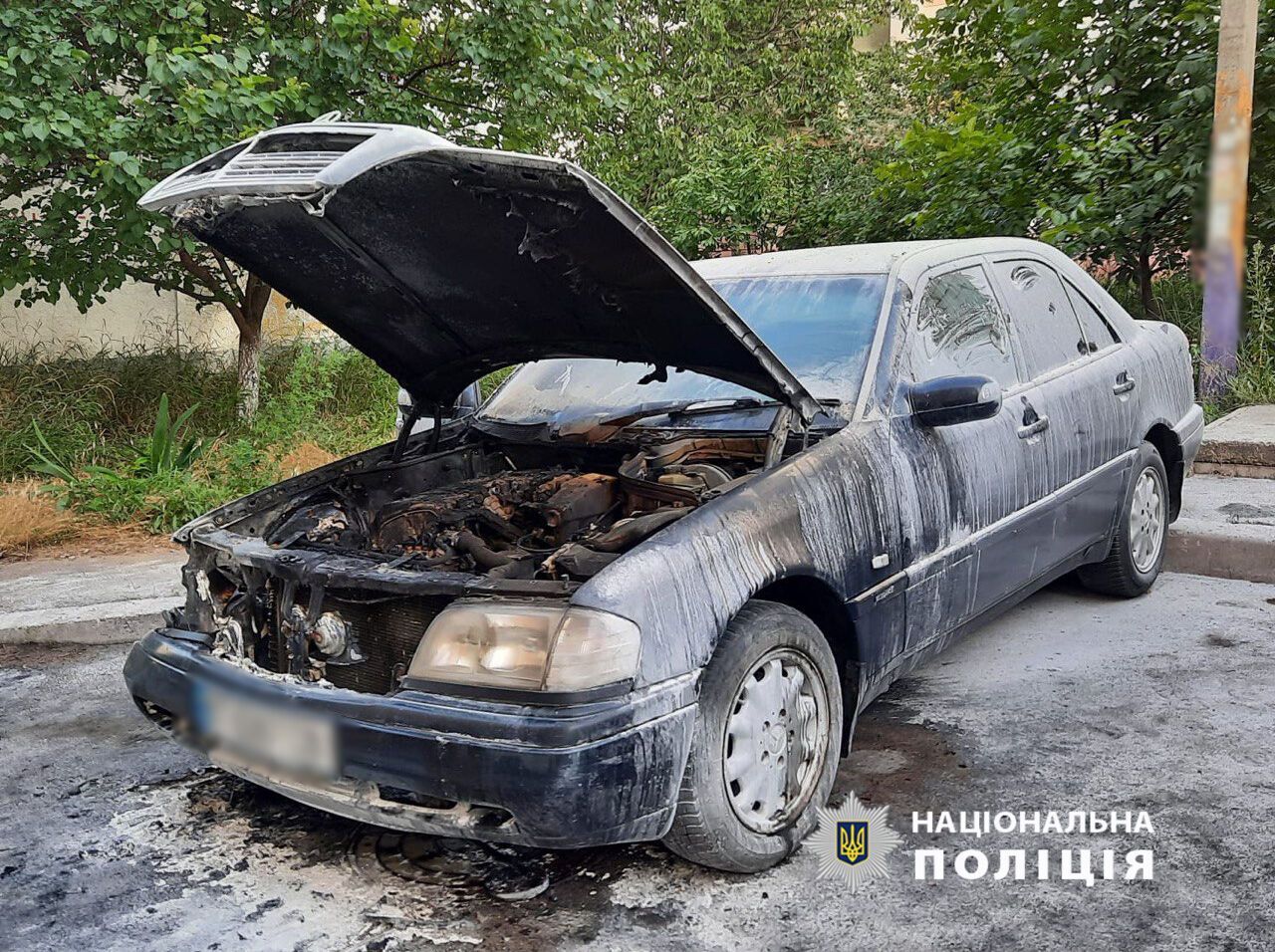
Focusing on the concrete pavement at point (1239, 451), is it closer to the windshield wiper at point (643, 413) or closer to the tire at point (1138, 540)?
the tire at point (1138, 540)

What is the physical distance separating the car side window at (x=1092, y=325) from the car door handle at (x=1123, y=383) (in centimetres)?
15

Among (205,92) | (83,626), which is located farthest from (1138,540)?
(205,92)

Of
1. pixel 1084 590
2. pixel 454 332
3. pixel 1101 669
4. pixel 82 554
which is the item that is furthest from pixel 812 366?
pixel 82 554

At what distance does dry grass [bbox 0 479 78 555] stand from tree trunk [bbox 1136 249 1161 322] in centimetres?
771

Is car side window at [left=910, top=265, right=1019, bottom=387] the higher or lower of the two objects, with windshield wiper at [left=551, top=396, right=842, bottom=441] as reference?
higher

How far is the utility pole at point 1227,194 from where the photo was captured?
8.36ft

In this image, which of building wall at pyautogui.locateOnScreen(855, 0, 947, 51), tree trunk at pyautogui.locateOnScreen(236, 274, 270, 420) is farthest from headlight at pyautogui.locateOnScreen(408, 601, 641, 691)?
building wall at pyautogui.locateOnScreen(855, 0, 947, 51)

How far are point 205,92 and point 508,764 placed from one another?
16.6 ft

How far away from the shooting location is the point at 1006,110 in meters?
9.21

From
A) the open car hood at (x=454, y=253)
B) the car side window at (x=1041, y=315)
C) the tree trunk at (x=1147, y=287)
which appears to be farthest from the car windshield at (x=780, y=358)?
the tree trunk at (x=1147, y=287)

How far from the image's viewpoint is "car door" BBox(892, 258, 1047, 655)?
3.40 m

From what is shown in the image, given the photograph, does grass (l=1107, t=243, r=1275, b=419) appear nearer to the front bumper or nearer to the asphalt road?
the asphalt road

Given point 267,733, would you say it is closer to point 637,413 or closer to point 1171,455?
point 637,413

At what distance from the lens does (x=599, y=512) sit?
3.50 meters
